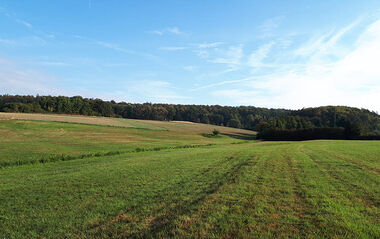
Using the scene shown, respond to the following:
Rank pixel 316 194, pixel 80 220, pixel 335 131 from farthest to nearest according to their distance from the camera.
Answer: pixel 335 131, pixel 316 194, pixel 80 220

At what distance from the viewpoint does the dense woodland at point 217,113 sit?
312ft

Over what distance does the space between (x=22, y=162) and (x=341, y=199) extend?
23.6m

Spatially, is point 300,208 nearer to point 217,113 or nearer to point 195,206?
point 195,206

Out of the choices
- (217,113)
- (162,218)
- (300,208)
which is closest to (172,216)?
(162,218)

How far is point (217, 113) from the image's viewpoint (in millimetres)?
154375

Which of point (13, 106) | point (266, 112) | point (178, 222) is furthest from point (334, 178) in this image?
point (266, 112)

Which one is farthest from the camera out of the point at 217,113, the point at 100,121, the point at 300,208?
the point at 217,113

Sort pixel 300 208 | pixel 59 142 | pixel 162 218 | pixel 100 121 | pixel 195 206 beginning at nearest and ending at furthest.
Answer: pixel 162 218
pixel 300 208
pixel 195 206
pixel 59 142
pixel 100 121

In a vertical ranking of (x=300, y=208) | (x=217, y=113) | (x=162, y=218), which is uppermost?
(x=217, y=113)

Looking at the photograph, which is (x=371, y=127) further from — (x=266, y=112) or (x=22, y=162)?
(x=22, y=162)

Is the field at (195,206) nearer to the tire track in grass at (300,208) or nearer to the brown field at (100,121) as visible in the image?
the tire track in grass at (300,208)

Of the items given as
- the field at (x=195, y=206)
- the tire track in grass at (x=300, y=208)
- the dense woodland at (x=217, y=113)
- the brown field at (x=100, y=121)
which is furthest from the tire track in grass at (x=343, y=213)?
the dense woodland at (x=217, y=113)

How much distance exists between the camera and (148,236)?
5.60 metres

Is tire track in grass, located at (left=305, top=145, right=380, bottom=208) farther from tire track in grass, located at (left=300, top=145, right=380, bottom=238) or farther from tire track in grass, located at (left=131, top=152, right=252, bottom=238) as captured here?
tire track in grass, located at (left=131, top=152, right=252, bottom=238)
